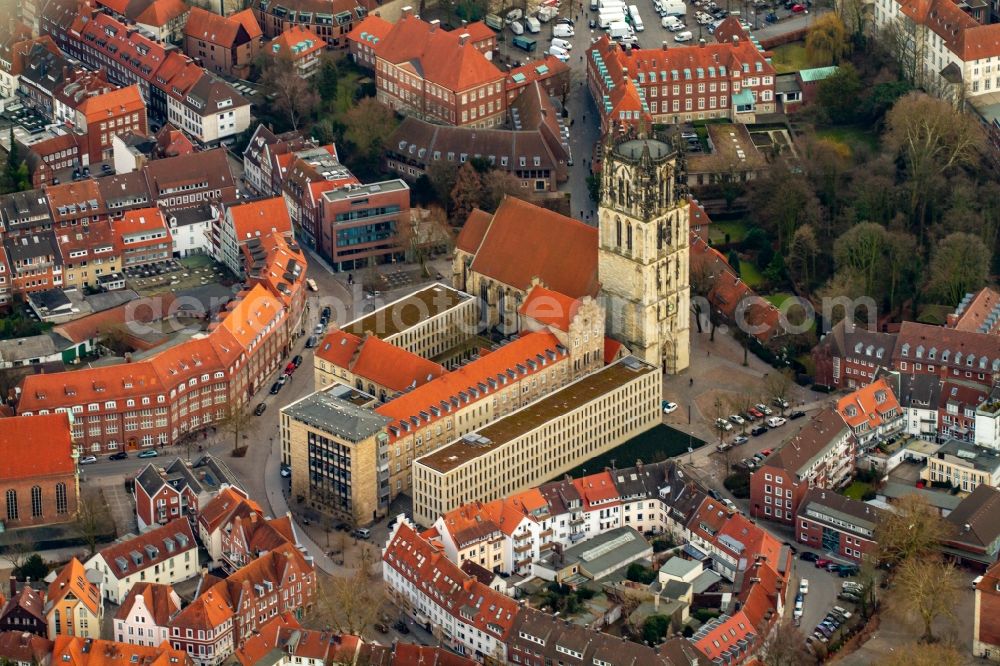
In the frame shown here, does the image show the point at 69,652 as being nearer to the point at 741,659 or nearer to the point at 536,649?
the point at 536,649

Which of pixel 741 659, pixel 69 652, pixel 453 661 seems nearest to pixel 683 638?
pixel 741 659

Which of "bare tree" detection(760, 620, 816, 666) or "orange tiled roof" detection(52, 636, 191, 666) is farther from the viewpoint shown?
"bare tree" detection(760, 620, 816, 666)

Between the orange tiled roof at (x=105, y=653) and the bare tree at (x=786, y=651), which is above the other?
the orange tiled roof at (x=105, y=653)

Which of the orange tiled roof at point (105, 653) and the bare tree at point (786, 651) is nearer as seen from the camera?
the orange tiled roof at point (105, 653)

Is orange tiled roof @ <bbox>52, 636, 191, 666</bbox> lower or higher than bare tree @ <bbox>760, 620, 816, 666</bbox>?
higher
